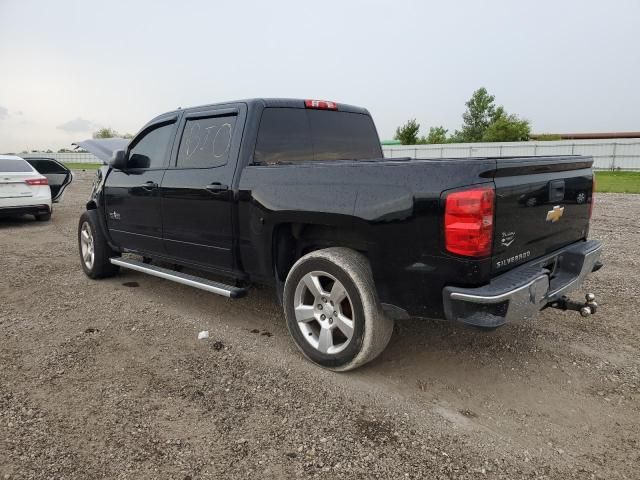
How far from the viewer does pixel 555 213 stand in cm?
329

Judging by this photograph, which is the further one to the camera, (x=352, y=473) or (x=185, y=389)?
(x=185, y=389)

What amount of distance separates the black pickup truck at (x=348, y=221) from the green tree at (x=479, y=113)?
65.8m

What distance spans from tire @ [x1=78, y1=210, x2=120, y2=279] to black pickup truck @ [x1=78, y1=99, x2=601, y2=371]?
92cm

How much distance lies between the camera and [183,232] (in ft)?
14.5

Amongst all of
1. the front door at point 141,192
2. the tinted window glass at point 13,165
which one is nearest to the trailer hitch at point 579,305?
the front door at point 141,192

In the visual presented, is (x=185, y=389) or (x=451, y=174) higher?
(x=451, y=174)

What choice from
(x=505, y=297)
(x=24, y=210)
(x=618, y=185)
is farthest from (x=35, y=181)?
(x=618, y=185)

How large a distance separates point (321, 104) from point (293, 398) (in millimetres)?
2648

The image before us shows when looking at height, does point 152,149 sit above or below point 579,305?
above

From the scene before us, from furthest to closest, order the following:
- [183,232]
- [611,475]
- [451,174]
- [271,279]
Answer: [183,232]
[271,279]
[451,174]
[611,475]

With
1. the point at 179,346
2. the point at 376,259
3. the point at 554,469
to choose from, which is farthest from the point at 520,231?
the point at 179,346

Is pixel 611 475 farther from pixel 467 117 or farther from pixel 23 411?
pixel 467 117

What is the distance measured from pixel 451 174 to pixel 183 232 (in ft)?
8.64

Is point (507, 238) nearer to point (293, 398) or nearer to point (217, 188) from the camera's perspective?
point (293, 398)
